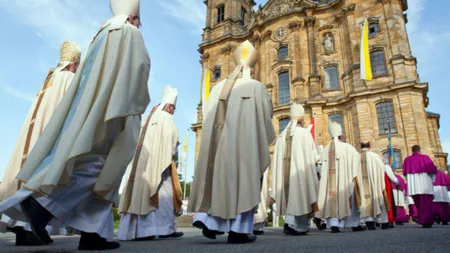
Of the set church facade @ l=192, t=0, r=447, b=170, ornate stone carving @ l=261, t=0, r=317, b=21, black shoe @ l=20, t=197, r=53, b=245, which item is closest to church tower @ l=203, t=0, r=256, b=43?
church facade @ l=192, t=0, r=447, b=170

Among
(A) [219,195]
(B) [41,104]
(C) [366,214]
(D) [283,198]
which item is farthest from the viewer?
(C) [366,214]

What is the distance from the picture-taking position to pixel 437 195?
988cm

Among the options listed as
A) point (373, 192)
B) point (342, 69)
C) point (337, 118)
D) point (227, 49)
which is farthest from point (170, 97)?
point (227, 49)

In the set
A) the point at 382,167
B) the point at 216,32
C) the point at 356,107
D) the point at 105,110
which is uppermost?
the point at 216,32

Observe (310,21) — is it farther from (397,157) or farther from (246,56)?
(246,56)

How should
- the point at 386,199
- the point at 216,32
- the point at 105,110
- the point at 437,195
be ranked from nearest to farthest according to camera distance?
1. the point at 105,110
2. the point at 386,199
3. the point at 437,195
4. the point at 216,32

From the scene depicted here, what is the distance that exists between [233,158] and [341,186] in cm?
466

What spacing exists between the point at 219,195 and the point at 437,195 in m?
9.07

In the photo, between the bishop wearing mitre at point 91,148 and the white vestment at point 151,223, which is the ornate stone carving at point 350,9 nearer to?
the white vestment at point 151,223

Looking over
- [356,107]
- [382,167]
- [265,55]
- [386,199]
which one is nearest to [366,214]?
[386,199]

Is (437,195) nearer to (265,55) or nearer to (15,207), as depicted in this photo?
(15,207)

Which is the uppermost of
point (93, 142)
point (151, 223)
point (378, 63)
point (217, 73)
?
point (217, 73)

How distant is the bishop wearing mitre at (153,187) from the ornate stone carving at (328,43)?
22.2m

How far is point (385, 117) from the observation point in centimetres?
2111
